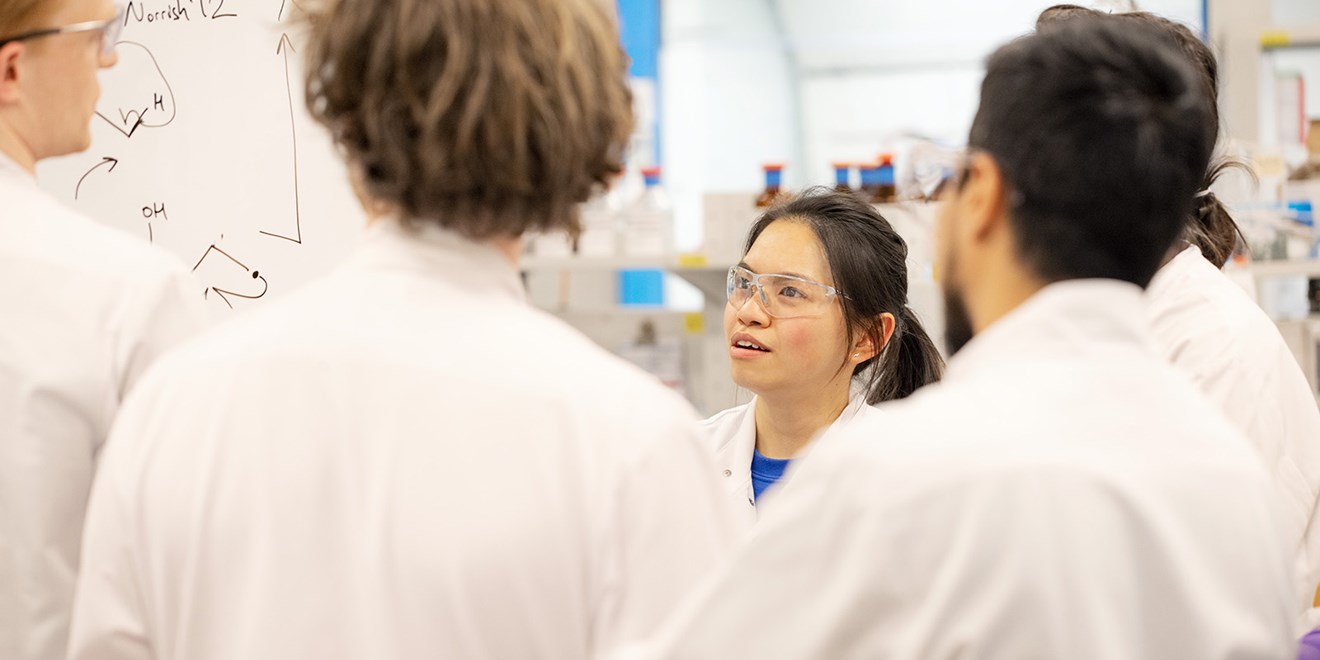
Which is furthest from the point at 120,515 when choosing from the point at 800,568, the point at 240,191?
the point at 240,191

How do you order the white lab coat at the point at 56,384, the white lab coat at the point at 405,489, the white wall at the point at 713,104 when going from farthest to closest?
the white wall at the point at 713,104
the white lab coat at the point at 56,384
the white lab coat at the point at 405,489

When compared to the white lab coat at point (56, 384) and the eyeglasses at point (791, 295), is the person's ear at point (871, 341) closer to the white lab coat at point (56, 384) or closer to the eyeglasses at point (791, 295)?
the eyeglasses at point (791, 295)

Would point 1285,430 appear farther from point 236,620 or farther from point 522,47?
point 236,620

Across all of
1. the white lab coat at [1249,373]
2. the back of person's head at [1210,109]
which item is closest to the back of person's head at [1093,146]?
the back of person's head at [1210,109]

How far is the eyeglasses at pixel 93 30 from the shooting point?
131cm

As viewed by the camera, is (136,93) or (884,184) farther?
(884,184)

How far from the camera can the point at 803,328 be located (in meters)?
2.26

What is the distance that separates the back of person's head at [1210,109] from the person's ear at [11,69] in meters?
1.26

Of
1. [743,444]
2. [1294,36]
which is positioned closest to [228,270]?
[743,444]

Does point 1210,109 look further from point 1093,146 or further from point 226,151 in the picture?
point 226,151

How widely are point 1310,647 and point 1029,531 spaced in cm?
92

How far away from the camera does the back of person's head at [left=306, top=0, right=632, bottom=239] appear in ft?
3.26

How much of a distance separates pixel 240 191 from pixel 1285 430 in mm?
1622

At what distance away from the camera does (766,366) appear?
2.25 m
